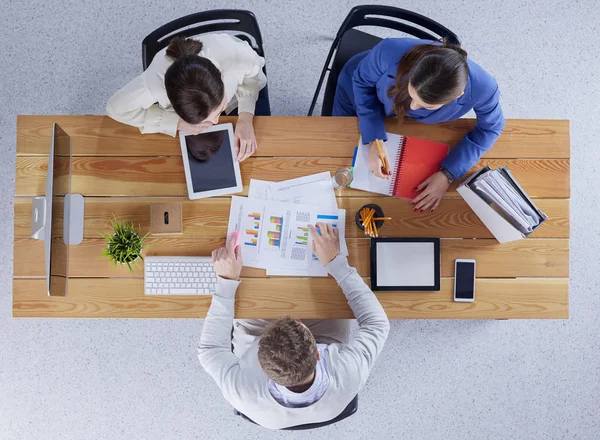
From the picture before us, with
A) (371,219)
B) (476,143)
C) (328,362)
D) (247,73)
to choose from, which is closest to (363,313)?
(328,362)

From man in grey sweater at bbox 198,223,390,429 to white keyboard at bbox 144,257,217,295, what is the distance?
0.20 ft

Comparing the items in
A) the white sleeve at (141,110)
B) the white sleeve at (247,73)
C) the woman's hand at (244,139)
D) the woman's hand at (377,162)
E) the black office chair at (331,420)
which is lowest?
the black office chair at (331,420)

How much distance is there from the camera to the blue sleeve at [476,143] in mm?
1552

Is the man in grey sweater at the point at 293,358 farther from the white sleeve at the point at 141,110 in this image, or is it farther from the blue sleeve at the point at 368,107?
A: the white sleeve at the point at 141,110

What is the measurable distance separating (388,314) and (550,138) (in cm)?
88

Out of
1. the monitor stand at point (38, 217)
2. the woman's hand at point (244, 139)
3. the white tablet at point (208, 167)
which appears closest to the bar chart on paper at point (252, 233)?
the white tablet at point (208, 167)

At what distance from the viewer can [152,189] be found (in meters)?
1.62

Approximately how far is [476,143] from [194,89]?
968 mm

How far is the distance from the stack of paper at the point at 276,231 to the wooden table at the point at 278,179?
0.14 feet

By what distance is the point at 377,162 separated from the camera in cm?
160

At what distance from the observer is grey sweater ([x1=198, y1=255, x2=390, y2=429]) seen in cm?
144

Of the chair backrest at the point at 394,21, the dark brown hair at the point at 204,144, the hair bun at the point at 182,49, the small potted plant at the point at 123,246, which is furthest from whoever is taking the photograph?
the chair backrest at the point at 394,21

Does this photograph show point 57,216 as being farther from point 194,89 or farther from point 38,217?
point 194,89

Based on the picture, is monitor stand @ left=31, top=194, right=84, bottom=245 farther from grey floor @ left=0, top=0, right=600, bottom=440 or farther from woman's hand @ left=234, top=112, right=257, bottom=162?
grey floor @ left=0, top=0, right=600, bottom=440
